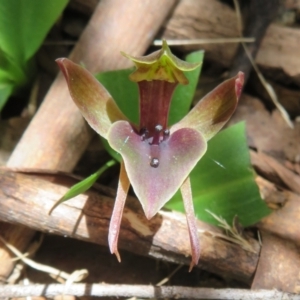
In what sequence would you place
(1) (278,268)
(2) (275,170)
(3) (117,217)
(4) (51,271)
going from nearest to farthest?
(3) (117,217) → (1) (278,268) → (4) (51,271) → (2) (275,170)

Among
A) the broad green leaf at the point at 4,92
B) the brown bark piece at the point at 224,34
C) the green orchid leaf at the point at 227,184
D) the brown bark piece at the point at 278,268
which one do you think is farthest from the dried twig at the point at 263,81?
the broad green leaf at the point at 4,92

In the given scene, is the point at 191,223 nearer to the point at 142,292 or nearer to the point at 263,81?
the point at 142,292

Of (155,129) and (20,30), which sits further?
(20,30)

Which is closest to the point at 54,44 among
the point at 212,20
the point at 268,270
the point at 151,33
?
the point at 151,33

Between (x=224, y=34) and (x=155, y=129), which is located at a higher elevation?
(x=224, y=34)

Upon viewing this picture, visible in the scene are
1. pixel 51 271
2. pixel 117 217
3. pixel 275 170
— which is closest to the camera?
pixel 117 217

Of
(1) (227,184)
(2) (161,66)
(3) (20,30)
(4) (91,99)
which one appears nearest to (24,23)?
(3) (20,30)

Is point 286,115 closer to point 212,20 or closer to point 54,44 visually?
point 212,20
